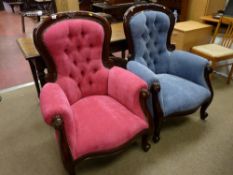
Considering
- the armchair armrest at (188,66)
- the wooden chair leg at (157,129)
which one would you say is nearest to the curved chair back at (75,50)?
the wooden chair leg at (157,129)

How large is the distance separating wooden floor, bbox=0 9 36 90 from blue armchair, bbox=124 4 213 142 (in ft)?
5.85

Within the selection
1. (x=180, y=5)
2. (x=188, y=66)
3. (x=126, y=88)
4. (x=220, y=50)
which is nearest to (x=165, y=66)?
(x=188, y=66)

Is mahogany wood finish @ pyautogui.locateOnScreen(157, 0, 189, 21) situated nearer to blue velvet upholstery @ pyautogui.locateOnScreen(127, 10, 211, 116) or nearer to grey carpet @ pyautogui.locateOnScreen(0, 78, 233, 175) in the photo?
blue velvet upholstery @ pyautogui.locateOnScreen(127, 10, 211, 116)

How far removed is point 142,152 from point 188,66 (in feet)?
2.89

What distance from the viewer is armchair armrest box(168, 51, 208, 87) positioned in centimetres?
179

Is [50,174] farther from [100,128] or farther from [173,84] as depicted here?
[173,84]

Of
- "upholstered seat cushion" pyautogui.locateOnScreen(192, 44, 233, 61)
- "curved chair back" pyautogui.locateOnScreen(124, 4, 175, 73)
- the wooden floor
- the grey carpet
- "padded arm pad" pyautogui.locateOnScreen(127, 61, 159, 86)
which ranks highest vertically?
"curved chair back" pyautogui.locateOnScreen(124, 4, 175, 73)

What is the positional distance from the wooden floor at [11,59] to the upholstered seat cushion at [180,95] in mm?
2014

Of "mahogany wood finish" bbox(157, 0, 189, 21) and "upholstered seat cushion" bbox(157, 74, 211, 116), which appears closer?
"upholstered seat cushion" bbox(157, 74, 211, 116)

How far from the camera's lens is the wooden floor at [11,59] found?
2893mm

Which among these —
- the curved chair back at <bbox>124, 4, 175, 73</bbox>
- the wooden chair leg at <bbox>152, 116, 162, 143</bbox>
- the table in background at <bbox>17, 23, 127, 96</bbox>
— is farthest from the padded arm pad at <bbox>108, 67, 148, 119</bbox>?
the table in background at <bbox>17, 23, 127, 96</bbox>

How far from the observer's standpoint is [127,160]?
1.61 meters

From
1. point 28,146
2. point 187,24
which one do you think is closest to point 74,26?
point 28,146

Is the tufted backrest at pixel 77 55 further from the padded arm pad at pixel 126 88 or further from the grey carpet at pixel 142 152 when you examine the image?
the grey carpet at pixel 142 152
